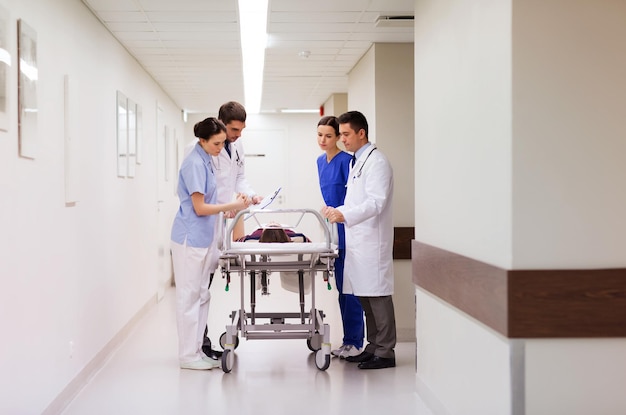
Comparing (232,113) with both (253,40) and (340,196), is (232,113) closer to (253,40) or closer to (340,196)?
(340,196)

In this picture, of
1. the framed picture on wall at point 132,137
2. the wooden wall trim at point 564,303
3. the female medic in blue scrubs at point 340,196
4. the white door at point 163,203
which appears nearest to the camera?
the wooden wall trim at point 564,303

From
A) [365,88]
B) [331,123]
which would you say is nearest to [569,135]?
[331,123]

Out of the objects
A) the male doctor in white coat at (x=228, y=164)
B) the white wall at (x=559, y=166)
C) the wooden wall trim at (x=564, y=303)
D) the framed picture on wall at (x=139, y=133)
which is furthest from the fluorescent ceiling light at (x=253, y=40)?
the wooden wall trim at (x=564, y=303)

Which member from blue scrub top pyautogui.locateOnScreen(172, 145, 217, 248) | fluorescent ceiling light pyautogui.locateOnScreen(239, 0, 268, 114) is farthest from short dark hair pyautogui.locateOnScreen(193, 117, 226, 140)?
fluorescent ceiling light pyautogui.locateOnScreen(239, 0, 268, 114)

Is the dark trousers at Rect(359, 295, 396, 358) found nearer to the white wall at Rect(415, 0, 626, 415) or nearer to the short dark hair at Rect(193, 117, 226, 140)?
the short dark hair at Rect(193, 117, 226, 140)

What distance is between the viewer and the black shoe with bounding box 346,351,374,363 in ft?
Answer: 17.7

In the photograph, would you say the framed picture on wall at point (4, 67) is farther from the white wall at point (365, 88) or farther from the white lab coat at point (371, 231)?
the white wall at point (365, 88)

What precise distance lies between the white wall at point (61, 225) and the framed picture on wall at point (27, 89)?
6cm

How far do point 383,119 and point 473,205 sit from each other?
3.19 m

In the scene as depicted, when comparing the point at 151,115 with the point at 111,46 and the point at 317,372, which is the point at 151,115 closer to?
the point at 111,46

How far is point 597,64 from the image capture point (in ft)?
9.04

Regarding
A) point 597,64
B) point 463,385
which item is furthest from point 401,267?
point 597,64

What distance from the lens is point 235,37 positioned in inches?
245

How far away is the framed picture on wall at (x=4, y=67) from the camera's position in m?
3.24
